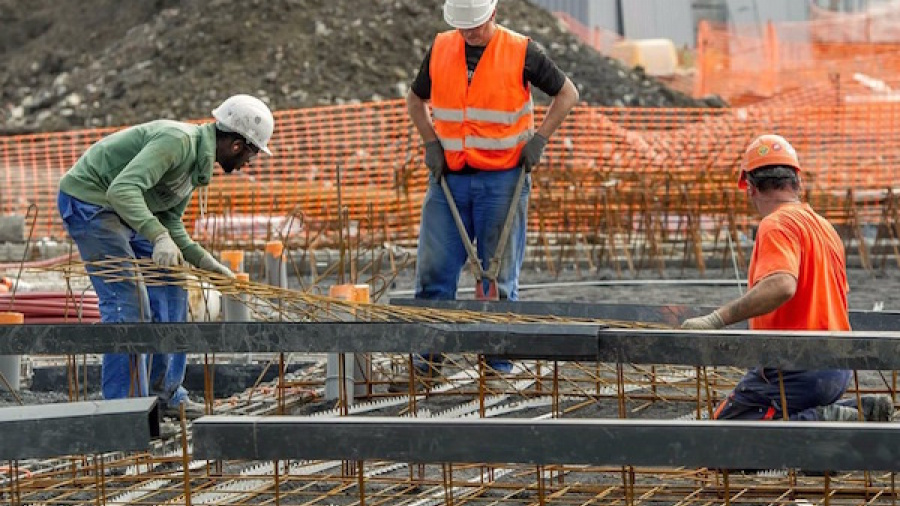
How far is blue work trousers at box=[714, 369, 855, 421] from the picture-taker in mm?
5918

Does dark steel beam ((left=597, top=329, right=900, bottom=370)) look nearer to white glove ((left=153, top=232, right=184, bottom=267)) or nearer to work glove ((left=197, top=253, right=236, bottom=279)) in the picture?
white glove ((left=153, top=232, right=184, bottom=267))

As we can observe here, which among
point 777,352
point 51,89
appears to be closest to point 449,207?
point 777,352

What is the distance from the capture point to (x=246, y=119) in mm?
7246

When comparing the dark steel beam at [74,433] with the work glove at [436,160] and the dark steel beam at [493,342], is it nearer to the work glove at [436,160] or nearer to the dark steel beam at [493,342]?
the dark steel beam at [493,342]

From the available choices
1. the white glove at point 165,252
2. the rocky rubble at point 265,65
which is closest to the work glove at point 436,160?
the white glove at point 165,252

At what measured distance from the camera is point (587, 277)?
45.6 feet

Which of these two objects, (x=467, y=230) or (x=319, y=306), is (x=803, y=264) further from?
(x=467, y=230)

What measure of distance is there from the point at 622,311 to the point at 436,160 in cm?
205

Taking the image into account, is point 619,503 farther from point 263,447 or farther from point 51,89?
point 51,89

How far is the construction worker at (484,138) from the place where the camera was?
8625 mm

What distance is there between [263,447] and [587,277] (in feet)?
30.8

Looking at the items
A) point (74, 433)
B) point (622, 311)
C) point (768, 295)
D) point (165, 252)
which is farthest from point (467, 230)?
point (74, 433)

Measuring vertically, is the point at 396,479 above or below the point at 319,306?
below

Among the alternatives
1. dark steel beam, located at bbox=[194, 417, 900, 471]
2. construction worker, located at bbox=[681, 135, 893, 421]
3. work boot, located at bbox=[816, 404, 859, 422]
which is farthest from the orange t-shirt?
dark steel beam, located at bbox=[194, 417, 900, 471]
